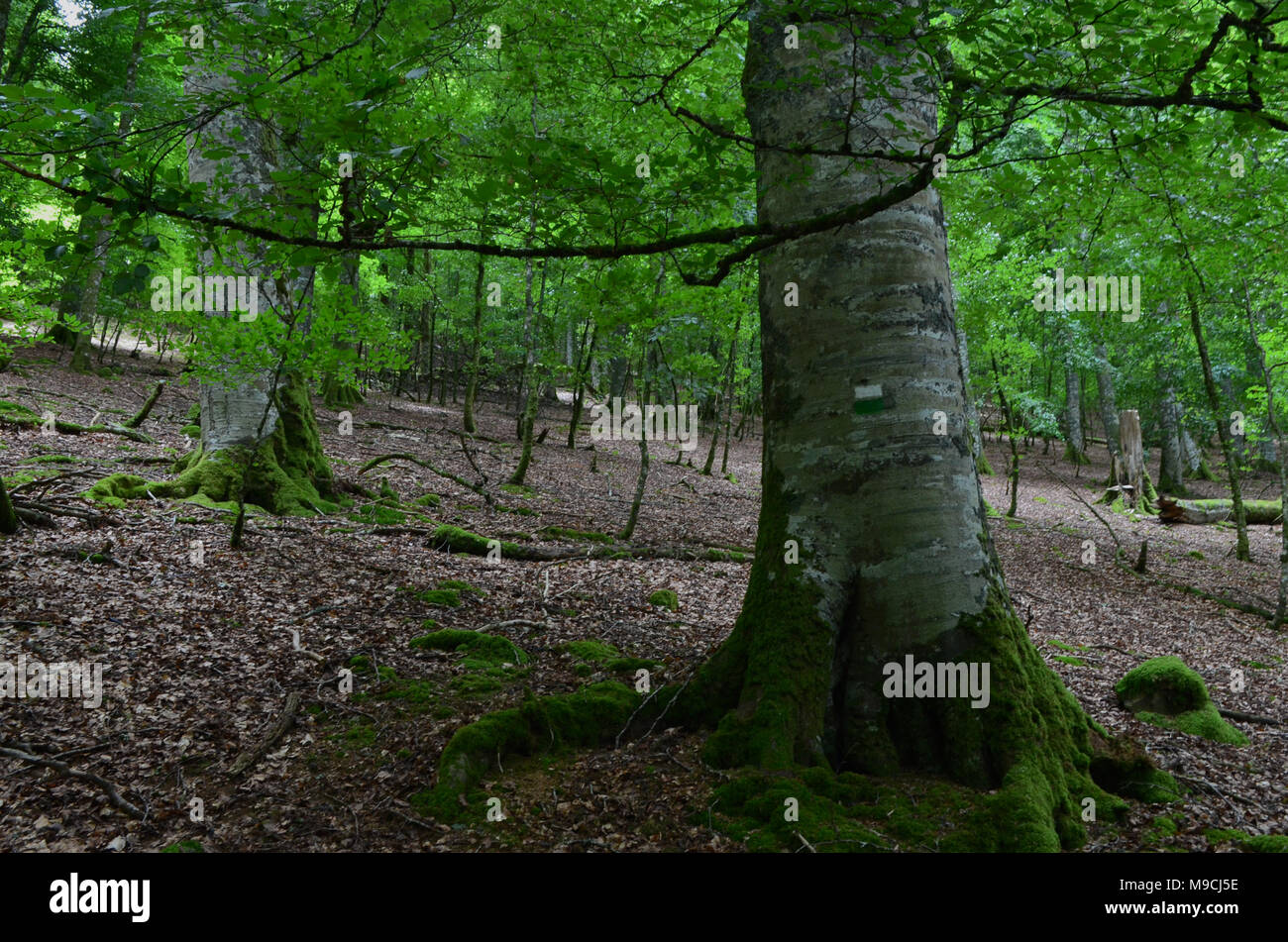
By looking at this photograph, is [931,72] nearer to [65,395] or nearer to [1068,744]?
[1068,744]

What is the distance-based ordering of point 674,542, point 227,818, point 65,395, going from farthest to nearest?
point 65,395 < point 674,542 < point 227,818

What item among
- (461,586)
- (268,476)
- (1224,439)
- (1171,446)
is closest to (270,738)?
(461,586)

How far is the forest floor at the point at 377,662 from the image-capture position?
118 inches

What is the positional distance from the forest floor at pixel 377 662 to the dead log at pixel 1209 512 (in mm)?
6418

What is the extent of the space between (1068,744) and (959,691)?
74 cm

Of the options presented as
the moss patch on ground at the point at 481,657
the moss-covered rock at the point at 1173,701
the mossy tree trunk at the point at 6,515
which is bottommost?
the moss-covered rock at the point at 1173,701

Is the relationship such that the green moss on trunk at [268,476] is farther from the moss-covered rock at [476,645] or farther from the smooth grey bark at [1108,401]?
the smooth grey bark at [1108,401]

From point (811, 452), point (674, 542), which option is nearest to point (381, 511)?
point (674, 542)

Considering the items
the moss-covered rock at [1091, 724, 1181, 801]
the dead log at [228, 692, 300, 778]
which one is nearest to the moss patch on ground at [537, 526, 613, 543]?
the dead log at [228, 692, 300, 778]

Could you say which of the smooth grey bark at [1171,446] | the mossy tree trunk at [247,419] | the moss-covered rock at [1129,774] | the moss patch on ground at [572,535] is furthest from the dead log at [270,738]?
the smooth grey bark at [1171,446]

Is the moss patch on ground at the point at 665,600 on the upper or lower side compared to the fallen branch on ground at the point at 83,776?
upper

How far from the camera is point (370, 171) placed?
317cm

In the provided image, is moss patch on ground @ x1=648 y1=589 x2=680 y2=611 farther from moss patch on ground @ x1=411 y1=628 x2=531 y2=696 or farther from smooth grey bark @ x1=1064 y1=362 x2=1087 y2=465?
smooth grey bark @ x1=1064 y1=362 x2=1087 y2=465
